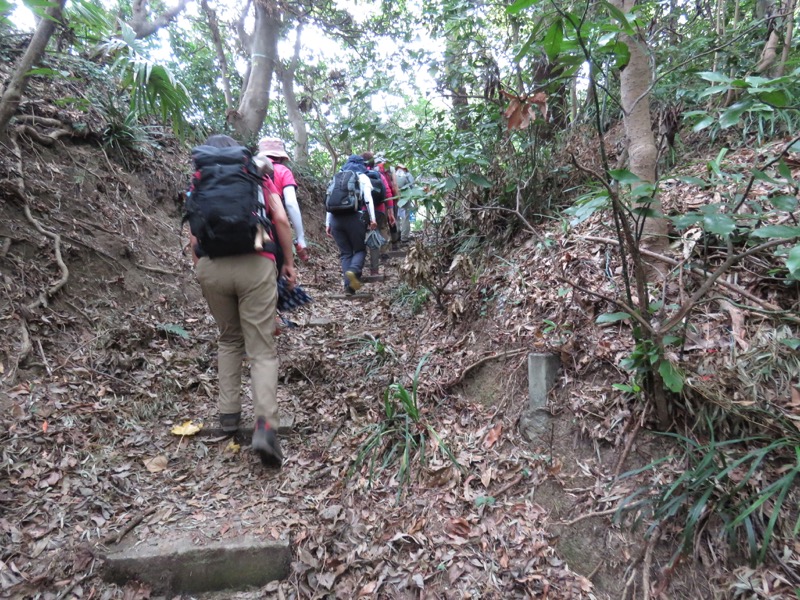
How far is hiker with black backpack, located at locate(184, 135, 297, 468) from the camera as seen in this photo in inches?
105

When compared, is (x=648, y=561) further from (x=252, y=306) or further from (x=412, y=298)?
(x=412, y=298)

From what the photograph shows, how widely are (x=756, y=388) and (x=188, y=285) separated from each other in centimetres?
499

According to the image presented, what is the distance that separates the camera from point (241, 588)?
2342 millimetres

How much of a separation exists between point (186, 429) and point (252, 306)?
3.61 feet

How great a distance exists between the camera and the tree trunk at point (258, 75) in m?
8.55

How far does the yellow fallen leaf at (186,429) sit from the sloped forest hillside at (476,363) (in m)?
0.07

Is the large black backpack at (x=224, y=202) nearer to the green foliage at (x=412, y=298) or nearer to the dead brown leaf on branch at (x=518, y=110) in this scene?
the dead brown leaf on branch at (x=518, y=110)

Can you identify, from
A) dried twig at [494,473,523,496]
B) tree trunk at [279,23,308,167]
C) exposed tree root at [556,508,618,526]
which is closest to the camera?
exposed tree root at [556,508,618,526]

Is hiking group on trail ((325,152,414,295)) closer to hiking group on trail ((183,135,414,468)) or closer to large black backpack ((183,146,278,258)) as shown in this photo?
hiking group on trail ((183,135,414,468))

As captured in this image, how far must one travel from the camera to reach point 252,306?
2.94 metres

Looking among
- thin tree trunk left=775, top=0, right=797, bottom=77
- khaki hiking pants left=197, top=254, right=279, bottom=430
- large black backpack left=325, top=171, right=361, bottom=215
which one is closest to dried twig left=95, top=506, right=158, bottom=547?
khaki hiking pants left=197, top=254, right=279, bottom=430

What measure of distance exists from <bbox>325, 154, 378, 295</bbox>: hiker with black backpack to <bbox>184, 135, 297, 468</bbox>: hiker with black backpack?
9.79 ft

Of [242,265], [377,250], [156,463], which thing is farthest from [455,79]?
[156,463]

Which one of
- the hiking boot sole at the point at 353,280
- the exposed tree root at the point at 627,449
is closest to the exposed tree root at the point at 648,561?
the exposed tree root at the point at 627,449
